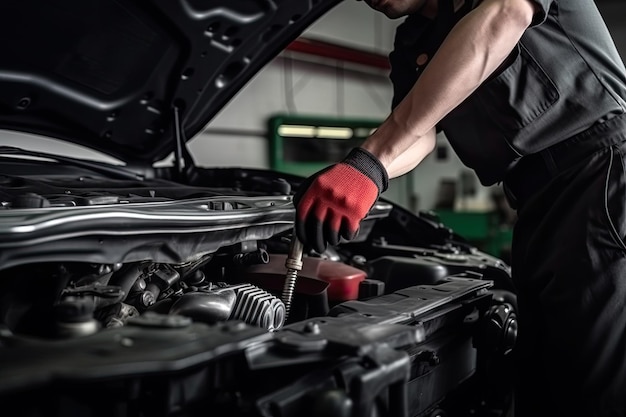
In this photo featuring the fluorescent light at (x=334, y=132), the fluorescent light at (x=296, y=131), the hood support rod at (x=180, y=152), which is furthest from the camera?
the fluorescent light at (x=334, y=132)

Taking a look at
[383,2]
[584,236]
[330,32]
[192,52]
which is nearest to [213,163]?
[330,32]

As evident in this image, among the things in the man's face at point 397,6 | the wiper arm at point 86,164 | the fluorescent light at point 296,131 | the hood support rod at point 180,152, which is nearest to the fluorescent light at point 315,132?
the fluorescent light at point 296,131

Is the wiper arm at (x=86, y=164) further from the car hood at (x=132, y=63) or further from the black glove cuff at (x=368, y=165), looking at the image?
the black glove cuff at (x=368, y=165)

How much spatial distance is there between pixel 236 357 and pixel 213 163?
13.5 feet

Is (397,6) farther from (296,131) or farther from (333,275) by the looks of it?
(296,131)

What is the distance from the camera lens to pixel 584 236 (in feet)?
4.14

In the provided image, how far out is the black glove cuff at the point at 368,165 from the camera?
45.5 inches

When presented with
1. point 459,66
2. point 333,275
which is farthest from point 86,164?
point 459,66

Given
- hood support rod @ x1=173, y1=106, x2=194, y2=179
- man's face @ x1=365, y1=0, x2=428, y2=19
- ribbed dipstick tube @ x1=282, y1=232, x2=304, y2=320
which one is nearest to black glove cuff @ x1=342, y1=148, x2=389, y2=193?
ribbed dipstick tube @ x1=282, y1=232, x2=304, y2=320

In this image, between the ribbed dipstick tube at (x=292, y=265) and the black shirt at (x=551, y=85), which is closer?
the ribbed dipstick tube at (x=292, y=265)

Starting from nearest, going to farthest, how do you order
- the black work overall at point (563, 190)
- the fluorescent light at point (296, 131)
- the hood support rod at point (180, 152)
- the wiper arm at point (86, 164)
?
the black work overall at point (563, 190) < the wiper arm at point (86, 164) < the hood support rod at point (180, 152) < the fluorescent light at point (296, 131)

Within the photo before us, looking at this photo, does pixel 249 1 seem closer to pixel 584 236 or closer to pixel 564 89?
pixel 564 89

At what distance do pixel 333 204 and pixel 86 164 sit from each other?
99 cm

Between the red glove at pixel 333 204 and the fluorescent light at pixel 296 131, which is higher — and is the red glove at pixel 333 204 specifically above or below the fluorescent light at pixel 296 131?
below
